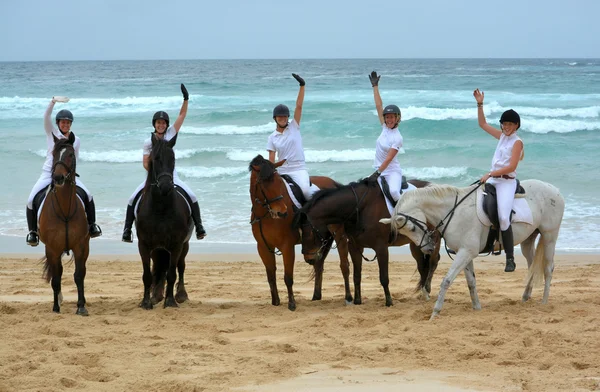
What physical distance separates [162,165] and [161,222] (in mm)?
634

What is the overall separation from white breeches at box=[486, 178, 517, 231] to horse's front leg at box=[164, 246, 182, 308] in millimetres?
3427

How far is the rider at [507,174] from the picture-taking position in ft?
24.7

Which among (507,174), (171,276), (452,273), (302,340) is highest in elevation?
(507,174)

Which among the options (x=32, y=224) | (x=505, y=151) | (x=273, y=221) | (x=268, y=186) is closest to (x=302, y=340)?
(x=273, y=221)

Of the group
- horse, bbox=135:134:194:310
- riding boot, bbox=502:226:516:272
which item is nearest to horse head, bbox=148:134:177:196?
horse, bbox=135:134:194:310

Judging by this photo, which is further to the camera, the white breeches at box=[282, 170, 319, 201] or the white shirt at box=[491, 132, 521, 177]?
the white breeches at box=[282, 170, 319, 201]

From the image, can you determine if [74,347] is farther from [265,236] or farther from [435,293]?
[435,293]

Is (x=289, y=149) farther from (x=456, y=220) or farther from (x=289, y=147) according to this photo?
(x=456, y=220)

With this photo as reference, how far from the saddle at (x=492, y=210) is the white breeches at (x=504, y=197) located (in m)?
0.04

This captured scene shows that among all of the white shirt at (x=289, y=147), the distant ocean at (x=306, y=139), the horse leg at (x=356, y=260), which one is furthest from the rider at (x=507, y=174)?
the distant ocean at (x=306, y=139)

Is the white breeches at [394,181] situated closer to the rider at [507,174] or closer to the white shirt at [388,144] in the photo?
the white shirt at [388,144]

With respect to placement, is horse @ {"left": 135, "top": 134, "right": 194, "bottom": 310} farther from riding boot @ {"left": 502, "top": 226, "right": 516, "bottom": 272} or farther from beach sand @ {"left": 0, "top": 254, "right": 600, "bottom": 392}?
riding boot @ {"left": 502, "top": 226, "right": 516, "bottom": 272}

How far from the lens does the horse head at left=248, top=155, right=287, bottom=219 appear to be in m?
7.85

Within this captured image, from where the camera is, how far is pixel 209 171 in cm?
2042
